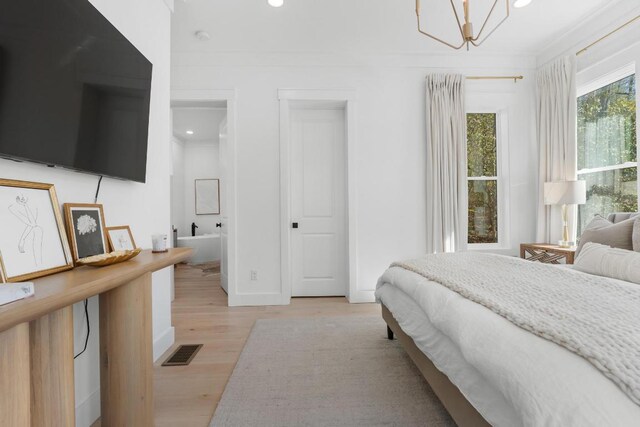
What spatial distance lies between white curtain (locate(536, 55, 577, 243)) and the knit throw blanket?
6.32ft

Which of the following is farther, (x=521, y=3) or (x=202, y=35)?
(x=202, y=35)

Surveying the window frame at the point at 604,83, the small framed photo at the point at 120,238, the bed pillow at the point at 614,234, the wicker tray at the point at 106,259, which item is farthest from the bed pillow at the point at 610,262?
the small framed photo at the point at 120,238

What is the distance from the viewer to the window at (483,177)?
3789 mm

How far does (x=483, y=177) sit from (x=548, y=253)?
44.2 inches

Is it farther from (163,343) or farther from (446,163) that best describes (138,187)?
(446,163)

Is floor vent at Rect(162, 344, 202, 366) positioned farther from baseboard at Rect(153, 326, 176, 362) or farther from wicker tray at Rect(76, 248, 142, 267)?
wicker tray at Rect(76, 248, 142, 267)

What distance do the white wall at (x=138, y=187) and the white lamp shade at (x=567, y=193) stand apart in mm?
3486

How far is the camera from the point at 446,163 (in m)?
3.49

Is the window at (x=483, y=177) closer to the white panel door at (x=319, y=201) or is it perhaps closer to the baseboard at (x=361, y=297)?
the baseboard at (x=361, y=297)

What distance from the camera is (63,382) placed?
3.30 feet

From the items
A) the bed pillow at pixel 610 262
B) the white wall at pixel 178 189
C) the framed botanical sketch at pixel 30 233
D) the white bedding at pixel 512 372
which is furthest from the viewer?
the white wall at pixel 178 189

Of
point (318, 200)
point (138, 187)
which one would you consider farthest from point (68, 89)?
point (318, 200)

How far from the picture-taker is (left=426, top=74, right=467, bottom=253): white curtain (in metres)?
3.50

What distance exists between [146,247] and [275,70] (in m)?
2.40
